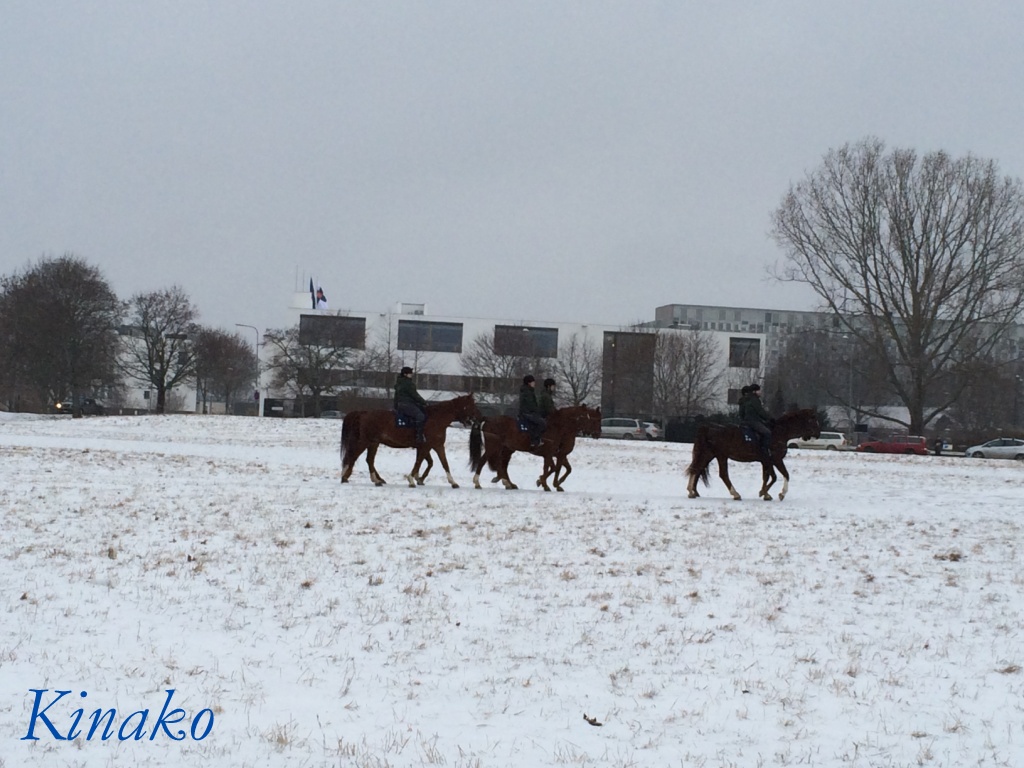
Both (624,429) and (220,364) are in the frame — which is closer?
(624,429)

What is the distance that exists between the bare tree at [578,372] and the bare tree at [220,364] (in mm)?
30290

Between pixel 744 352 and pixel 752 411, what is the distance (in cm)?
9106

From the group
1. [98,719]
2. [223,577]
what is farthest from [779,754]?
[223,577]

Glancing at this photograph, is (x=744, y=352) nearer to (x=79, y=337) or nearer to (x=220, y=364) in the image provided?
(x=220, y=364)

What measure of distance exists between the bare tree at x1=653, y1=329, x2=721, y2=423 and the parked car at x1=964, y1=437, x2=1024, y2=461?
25860 millimetres

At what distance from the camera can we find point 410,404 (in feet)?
67.9

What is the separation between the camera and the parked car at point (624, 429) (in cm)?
7612

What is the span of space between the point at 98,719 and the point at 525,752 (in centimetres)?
258

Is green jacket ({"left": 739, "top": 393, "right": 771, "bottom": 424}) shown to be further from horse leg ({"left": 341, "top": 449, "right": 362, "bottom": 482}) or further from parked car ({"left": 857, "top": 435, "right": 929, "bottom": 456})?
parked car ({"left": 857, "top": 435, "right": 929, "bottom": 456})

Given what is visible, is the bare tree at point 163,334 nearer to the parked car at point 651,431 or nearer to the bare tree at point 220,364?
the bare tree at point 220,364

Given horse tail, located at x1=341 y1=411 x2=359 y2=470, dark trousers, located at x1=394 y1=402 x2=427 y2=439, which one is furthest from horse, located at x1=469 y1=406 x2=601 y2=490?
horse tail, located at x1=341 y1=411 x2=359 y2=470

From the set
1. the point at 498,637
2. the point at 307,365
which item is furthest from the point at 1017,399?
the point at 498,637

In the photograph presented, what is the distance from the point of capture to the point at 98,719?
626 centimetres

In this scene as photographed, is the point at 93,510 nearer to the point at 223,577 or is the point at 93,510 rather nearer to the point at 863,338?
the point at 223,577
